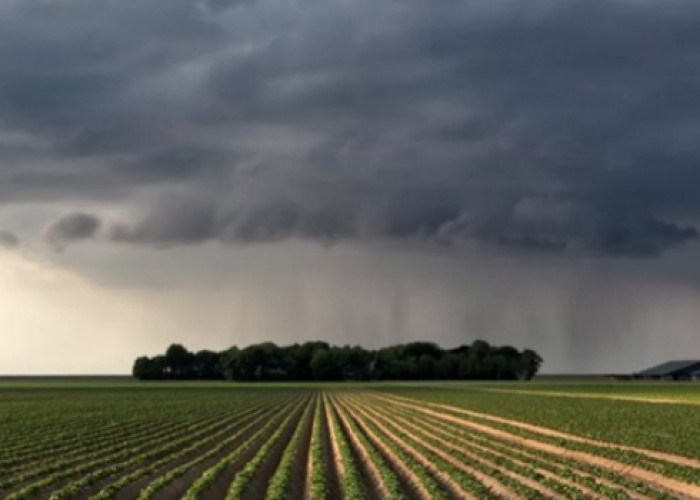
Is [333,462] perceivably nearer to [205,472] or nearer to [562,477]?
[205,472]

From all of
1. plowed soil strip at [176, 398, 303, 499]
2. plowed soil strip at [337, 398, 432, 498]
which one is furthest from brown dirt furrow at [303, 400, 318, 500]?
plowed soil strip at [337, 398, 432, 498]

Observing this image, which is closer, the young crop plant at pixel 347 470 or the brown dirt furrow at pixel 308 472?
the young crop plant at pixel 347 470

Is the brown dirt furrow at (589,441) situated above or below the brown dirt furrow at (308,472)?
above

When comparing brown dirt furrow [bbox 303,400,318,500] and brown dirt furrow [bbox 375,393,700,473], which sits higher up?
brown dirt furrow [bbox 375,393,700,473]

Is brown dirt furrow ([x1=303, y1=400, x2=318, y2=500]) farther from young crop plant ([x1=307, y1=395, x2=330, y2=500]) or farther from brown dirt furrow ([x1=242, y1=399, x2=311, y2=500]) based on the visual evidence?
brown dirt furrow ([x1=242, y1=399, x2=311, y2=500])

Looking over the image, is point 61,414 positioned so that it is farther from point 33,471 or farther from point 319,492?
point 319,492

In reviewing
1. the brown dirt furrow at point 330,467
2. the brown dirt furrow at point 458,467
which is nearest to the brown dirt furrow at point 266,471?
the brown dirt furrow at point 330,467

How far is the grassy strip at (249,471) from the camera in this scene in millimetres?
A: 24309

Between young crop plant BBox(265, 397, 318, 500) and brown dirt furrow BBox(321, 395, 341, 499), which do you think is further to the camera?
brown dirt furrow BBox(321, 395, 341, 499)

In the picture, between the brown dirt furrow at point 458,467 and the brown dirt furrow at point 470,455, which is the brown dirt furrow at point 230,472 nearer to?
the brown dirt furrow at point 458,467

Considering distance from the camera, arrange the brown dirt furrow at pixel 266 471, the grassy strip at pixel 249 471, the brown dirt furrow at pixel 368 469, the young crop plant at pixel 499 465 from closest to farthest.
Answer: the young crop plant at pixel 499 465 < the grassy strip at pixel 249 471 < the brown dirt furrow at pixel 368 469 < the brown dirt furrow at pixel 266 471

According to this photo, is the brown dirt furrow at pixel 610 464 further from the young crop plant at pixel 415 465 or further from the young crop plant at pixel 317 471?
the young crop plant at pixel 317 471

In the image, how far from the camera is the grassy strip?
79.8 feet

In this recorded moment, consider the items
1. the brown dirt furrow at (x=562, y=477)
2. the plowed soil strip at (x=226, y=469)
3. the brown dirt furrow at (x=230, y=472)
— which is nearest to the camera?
the brown dirt furrow at (x=562, y=477)
